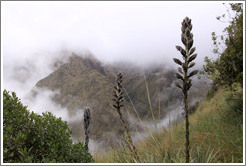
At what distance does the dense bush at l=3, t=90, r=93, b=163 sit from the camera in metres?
2.27

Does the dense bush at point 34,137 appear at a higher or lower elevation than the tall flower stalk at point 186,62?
lower

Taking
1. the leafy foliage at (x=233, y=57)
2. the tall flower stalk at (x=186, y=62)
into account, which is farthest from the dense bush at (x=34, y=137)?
the leafy foliage at (x=233, y=57)

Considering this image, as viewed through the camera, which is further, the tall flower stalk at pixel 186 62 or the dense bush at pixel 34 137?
the dense bush at pixel 34 137

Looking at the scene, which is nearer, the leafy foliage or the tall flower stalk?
the tall flower stalk

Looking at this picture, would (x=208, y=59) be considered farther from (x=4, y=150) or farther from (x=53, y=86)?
(x=53, y=86)

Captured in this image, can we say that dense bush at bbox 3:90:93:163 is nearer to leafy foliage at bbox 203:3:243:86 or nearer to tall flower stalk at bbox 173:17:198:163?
tall flower stalk at bbox 173:17:198:163

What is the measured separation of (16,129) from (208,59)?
23.5ft

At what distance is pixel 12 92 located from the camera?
9.65 ft

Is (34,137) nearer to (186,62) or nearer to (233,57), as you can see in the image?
(186,62)

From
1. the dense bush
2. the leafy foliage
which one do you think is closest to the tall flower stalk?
the dense bush

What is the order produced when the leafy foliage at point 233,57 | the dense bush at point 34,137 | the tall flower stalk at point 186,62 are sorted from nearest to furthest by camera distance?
1. the tall flower stalk at point 186,62
2. the dense bush at point 34,137
3. the leafy foliage at point 233,57

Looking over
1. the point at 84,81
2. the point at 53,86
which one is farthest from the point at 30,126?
the point at 53,86

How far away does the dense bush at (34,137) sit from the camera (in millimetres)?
2270

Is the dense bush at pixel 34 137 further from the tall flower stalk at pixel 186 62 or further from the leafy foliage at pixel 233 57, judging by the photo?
the leafy foliage at pixel 233 57
